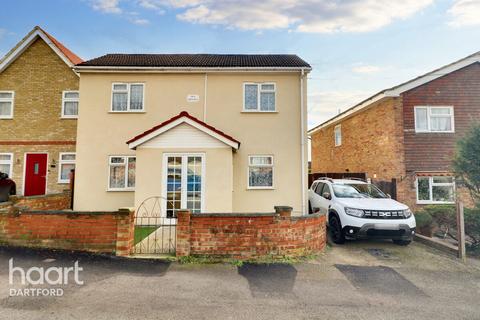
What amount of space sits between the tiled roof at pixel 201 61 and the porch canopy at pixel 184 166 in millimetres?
3882

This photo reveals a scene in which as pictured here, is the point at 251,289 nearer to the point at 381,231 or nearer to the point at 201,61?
the point at 381,231

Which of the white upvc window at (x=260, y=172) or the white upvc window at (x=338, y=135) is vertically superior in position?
the white upvc window at (x=338, y=135)

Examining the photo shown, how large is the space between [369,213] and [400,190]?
614cm

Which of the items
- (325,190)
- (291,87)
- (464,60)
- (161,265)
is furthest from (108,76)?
(464,60)

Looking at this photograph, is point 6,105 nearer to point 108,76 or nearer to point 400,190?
point 108,76

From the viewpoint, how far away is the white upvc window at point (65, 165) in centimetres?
1274

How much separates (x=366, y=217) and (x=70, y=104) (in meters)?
14.0

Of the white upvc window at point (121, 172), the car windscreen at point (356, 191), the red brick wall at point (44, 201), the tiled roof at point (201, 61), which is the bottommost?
the red brick wall at point (44, 201)

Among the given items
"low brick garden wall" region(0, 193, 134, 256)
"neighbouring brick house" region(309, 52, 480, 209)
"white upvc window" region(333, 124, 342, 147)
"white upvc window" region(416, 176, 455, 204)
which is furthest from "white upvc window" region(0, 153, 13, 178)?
"white upvc window" region(416, 176, 455, 204)

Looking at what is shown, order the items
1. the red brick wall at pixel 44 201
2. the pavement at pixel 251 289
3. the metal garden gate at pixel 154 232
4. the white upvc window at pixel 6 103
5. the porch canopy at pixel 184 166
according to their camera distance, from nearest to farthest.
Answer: the pavement at pixel 251 289
the metal garden gate at pixel 154 232
the red brick wall at pixel 44 201
the porch canopy at pixel 184 166
the white upvc window at pixel 6 103

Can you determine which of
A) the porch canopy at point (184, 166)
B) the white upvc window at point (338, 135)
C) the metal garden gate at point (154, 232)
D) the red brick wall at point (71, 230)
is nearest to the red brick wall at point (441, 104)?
the white upvc window at point (338, 135)

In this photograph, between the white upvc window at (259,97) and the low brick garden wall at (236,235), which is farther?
the white upvc window at (259,97)

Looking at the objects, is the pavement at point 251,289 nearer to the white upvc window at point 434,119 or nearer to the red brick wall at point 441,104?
the red brick wall at point 441,104

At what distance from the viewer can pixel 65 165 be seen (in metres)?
12.8
